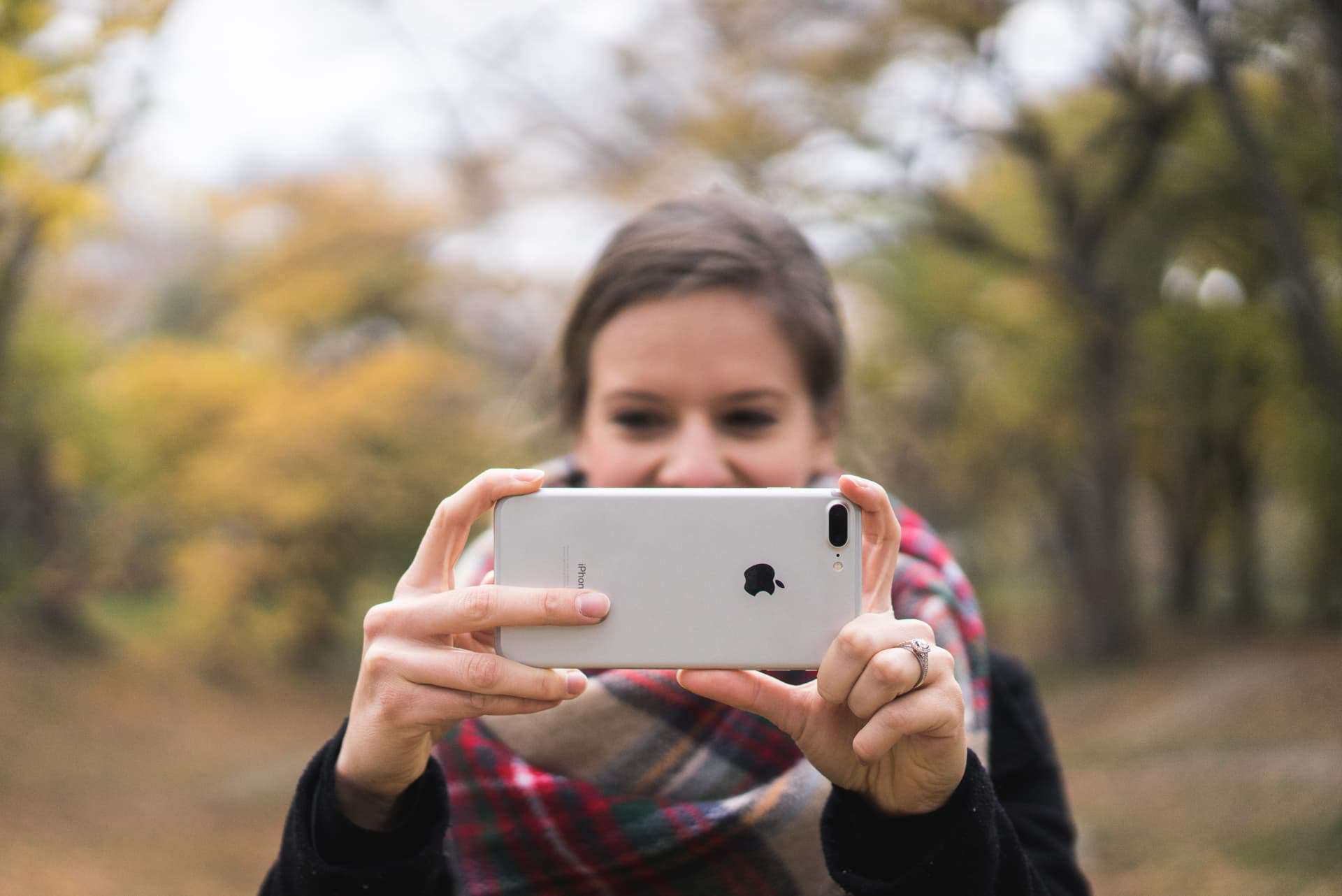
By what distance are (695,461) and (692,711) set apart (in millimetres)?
515

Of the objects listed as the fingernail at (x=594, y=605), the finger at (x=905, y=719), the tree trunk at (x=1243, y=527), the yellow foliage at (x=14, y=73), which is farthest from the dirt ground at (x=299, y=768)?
the fingernail at (x=594, y=605)

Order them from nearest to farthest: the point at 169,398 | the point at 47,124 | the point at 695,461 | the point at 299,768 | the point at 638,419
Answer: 1. the point at 695,461
2. the point at 638,419
3. the point at 47,124
4. the point at 299,768
5. the point at 169,398

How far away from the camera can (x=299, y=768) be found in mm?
12500

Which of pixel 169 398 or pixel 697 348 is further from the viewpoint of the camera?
pixel 169 398

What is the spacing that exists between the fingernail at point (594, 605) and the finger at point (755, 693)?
0.51 feet

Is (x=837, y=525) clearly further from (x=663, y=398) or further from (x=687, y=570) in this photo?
(x=663, y=398)

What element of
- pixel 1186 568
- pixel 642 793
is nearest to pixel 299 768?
pixel 642 793

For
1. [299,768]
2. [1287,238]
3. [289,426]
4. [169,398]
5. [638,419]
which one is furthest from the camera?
[289,426]

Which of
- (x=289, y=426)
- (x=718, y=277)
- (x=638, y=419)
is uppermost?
(x=289, y=426)

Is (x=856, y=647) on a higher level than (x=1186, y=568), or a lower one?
lower

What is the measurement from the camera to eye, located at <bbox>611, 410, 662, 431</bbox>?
212 cm

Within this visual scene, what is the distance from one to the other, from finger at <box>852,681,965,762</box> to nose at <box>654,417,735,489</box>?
647mm

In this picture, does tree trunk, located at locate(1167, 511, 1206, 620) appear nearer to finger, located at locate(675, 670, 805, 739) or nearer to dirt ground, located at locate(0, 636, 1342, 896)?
dirt ground, located at locate(0, 636, 1342, 896)

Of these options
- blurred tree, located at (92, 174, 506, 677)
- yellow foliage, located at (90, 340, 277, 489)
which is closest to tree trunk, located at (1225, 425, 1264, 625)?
blurred tree, located at (92, 174, 506, 677)
